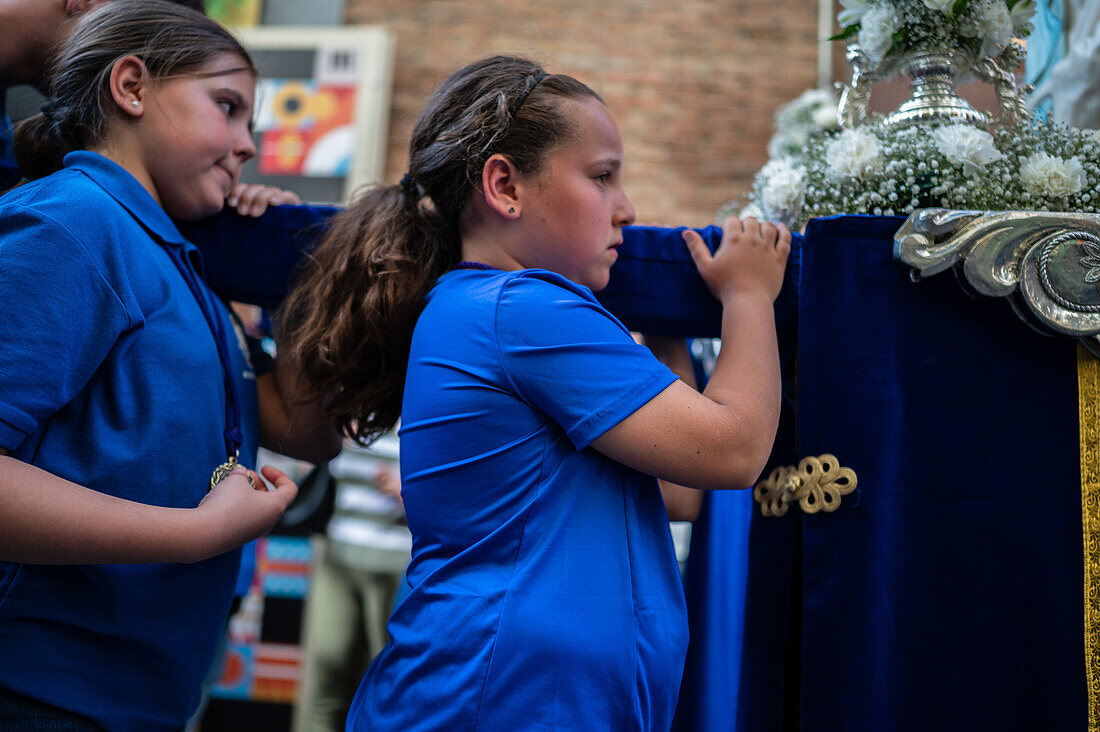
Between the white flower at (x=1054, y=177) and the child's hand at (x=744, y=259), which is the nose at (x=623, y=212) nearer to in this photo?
the child's hand at (x=744, y=259)

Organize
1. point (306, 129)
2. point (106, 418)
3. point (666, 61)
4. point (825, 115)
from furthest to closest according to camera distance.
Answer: point (666, 61)
point (306, 129)
point (825, 115)
point (106, 418)

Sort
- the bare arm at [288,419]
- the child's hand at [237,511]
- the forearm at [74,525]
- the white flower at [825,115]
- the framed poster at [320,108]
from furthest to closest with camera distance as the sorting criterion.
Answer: the framed poster at [320,108]
the white flower at [825,115]
the bare arm at [288,419]
the child's hand at [237,511]
the forearm at [74,525]

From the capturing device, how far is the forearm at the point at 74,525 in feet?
2.73

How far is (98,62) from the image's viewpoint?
111 cm

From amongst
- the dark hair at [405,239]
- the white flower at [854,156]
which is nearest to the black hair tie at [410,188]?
the dark hair at [405,239]

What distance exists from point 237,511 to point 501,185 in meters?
0.49

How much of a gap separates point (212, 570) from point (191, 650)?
0.31 ft

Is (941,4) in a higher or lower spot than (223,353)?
higher

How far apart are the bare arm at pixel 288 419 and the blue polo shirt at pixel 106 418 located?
0.19 meters

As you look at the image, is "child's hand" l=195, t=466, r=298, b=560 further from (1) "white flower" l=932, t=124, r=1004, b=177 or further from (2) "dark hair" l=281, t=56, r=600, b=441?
(1) "white flower" l=932, t=124, r=1004, b=177

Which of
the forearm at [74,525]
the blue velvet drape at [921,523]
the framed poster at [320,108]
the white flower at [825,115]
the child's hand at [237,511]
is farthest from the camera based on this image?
the framed poster at [320,108]

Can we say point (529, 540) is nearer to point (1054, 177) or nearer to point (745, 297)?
point (745, 297)

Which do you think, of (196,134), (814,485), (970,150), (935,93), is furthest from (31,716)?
(935,93)

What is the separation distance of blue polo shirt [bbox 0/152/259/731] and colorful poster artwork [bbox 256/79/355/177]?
3.85 m
